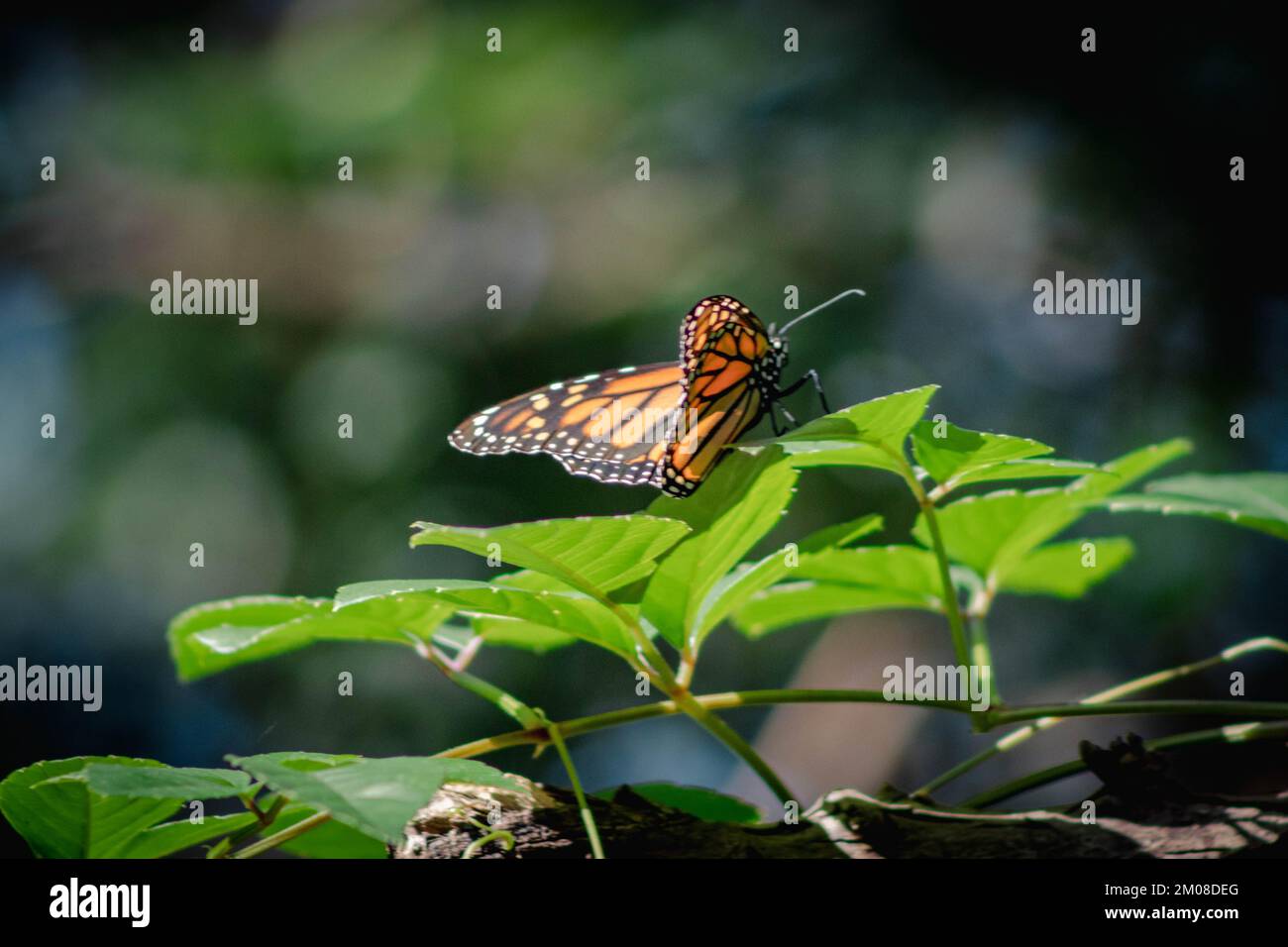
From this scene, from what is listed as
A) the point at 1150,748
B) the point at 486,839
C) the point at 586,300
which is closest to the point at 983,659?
the point at 1150,748

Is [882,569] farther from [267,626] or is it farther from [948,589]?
[267,626]

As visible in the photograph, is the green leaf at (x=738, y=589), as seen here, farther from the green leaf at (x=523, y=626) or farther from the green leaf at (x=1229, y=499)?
the green leaf at (x=1229, y=499)

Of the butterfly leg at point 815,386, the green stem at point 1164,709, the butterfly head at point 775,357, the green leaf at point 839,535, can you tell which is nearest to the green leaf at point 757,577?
the green leaf at point 839,535

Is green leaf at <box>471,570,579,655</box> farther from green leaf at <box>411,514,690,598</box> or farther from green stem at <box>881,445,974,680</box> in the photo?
green stem at <box>881,445,974,680</box>

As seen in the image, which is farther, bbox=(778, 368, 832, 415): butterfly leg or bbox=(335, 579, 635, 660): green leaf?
bbox=(778, 368, 832, 415): butterfly leg

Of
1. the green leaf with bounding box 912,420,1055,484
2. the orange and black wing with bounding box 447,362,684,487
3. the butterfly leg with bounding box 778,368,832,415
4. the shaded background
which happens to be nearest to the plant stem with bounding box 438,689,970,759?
the green leaf with bounding box 912,420,1055,484

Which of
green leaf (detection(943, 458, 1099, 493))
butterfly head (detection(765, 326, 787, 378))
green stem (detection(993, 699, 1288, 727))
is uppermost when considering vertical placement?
butterfly head (detection(765, 326, 787, 378))
